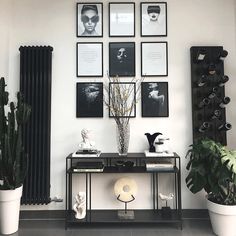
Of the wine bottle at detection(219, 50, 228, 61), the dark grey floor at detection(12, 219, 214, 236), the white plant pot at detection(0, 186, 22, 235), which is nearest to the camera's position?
the white plant pot at detection(0, 186, 22, 235)

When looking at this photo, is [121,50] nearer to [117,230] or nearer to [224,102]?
[224,102]

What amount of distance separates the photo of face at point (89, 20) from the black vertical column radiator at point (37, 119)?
511 mm

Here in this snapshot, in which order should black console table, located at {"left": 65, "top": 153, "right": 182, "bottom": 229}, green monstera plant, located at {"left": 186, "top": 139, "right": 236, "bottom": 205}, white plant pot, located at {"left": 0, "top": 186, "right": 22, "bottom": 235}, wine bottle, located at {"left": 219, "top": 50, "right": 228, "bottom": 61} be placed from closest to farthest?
green monstera plant, located at {"left": 186, "top": 139, "right": 236, "bottom": 205} < white plant pot, located at {"left": 0, "top": 186, "right": 22, "bottom": 235} < black console table, located at {"left": 65, "top": 153, "right": 182, "bottom": 229} < wine bottle, located at {"left": 219, "top": 50, "right": 228, "bottom": 61}

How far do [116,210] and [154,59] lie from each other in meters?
2.01

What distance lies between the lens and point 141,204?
296cm

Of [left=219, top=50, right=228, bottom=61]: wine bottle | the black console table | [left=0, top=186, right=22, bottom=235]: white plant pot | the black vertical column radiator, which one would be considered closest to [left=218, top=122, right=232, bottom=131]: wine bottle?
the black console table

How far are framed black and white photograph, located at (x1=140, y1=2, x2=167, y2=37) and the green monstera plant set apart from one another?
1.56 metres

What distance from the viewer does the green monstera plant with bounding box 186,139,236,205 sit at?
2318 mm

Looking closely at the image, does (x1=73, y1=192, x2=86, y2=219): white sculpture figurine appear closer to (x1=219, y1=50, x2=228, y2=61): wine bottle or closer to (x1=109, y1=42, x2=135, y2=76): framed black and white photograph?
(x1=109, y1=42, x2=135, y2=76): framed black and white photograph

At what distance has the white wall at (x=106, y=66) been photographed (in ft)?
9.77

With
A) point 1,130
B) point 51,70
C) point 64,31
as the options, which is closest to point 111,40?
point 64,31

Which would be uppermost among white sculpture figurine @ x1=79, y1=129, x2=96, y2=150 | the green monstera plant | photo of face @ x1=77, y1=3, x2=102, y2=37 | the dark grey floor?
photo of face @ x1=77, y1=3, x2=102, y2=37

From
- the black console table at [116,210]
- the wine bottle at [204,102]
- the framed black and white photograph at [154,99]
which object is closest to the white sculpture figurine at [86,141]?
the black console table at [116,210]

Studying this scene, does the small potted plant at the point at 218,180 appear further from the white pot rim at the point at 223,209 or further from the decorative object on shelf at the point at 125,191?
the decorative object on shelf at the point at 125,191
